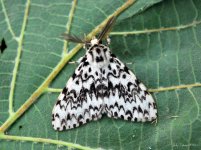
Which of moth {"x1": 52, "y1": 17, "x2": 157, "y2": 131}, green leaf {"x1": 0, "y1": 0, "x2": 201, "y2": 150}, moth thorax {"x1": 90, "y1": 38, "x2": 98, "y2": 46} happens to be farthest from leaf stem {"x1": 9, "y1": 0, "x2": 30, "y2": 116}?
moth thorax {"x1": 90, "y1": 38, "x2": 98, "y2": 46}

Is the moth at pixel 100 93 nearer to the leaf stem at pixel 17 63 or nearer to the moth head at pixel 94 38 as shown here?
the moth head at pixel 94 38

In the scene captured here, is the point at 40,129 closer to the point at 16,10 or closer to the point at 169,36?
the point at 16,10

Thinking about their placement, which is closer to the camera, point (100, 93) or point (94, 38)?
point (94, 38)

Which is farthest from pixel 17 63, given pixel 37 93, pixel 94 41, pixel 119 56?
pixel 119 56

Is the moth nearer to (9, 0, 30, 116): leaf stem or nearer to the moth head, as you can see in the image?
the moth head

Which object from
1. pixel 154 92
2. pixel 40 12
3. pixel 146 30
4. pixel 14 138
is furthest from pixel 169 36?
pixel 14 138

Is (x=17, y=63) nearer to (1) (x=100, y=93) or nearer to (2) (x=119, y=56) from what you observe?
(1) (x=100, y=93)
